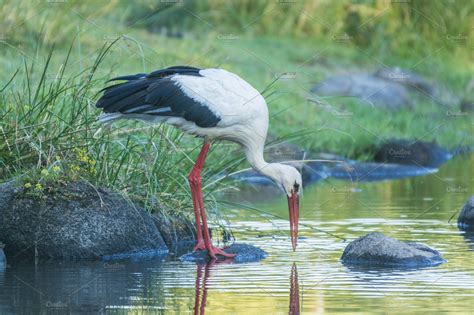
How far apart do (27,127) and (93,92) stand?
4.84ft

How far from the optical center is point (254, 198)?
15.3 metres

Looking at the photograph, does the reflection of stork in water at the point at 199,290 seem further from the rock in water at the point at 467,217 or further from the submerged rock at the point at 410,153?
the submerged rock at the point at 410,153

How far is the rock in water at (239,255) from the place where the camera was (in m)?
11.0

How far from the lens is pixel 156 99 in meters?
11.3

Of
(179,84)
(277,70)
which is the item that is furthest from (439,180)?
(179,84)

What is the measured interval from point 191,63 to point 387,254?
909 cm

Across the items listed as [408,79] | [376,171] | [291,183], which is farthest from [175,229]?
[408,79]

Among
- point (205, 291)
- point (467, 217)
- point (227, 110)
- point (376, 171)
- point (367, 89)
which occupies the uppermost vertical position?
point (367, 89)

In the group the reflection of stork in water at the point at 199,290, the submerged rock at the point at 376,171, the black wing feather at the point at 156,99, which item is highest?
the black wing feather at the point at 156,99

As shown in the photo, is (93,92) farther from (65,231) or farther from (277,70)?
(277,70)

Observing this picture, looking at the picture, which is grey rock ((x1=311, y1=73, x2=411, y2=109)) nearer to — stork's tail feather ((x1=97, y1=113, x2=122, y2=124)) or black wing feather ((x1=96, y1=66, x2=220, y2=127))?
black wing feather ((x1=96, y1=66, x2=220, y2=127))

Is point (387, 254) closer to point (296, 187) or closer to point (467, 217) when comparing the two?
point (296, 187)

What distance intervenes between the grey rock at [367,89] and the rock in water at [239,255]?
9811 millimetres

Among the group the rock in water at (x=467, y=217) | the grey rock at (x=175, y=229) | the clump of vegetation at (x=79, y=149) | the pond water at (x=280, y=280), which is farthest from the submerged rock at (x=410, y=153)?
the grey rock at (x=175, y=229)
